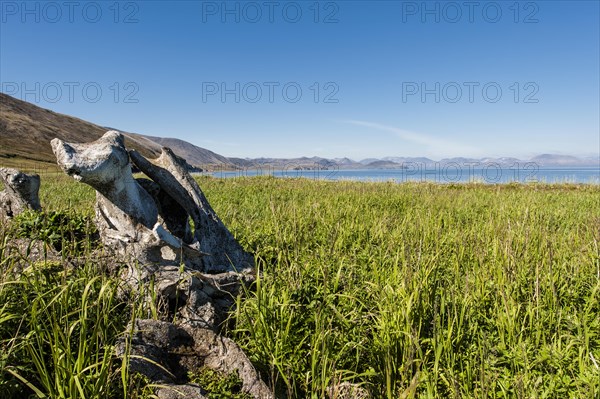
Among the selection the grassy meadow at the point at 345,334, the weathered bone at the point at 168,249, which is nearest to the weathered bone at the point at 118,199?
the weathered bone at the point at 168,249

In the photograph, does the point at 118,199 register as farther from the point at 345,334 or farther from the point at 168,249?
the point at 345,334

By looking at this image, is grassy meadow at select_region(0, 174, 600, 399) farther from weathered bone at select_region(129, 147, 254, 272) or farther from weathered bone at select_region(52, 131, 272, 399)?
weathered bone at select_region(129, 147, 254, 272)

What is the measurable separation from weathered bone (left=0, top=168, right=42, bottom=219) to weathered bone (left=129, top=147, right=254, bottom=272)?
236 centimetres

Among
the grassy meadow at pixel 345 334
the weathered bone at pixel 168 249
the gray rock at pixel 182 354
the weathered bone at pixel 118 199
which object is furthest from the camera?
the weathered bone at pixel 118 199

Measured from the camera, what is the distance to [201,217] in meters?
5.33

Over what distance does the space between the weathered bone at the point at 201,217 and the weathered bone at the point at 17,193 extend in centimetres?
236

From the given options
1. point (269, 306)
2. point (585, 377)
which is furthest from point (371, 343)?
point (585, 377)

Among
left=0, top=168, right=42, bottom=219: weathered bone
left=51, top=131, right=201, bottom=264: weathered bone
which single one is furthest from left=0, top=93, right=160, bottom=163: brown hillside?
left=51, top=131, right=201, bottom=264: weathered bone

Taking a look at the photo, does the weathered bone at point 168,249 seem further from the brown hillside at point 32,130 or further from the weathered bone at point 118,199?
the brown hillside at point 32,130

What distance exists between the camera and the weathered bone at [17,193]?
5473 millimetres

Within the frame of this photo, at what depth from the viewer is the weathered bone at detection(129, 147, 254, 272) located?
5.04 meters

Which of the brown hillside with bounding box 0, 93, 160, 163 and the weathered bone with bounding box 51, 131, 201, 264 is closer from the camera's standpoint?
the weathered bone with bounding box 51, 131, 201, 264

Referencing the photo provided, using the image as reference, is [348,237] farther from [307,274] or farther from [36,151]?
[36,151]

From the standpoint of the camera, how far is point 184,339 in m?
3.31
